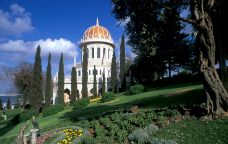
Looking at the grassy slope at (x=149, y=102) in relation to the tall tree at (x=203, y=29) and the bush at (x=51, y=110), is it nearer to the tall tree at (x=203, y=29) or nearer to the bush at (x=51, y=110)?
the bush at (x=51, y=110)

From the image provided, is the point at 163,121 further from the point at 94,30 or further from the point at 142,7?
the point at 94,30

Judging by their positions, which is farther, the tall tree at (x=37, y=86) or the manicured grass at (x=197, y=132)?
the tall tree at (x=37, y=86)

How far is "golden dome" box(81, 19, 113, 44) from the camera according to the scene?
96.1m

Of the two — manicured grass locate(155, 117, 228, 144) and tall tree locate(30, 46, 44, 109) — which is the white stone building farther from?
manicured grass locate(155, 117, 228, 144)

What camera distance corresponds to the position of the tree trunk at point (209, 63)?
44.0 feet

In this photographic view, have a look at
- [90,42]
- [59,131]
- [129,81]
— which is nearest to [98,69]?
[90,42]

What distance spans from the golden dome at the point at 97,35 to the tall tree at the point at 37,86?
157 feet

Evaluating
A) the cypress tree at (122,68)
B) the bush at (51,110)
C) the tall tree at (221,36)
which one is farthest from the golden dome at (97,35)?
the tall tree at (221,36)

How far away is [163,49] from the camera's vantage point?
150ft

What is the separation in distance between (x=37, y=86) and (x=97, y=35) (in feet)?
172

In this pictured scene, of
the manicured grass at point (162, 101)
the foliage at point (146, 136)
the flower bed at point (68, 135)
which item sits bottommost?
the flower bed at point (68, 135)

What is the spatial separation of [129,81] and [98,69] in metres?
24.9

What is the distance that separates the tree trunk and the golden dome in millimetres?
81855

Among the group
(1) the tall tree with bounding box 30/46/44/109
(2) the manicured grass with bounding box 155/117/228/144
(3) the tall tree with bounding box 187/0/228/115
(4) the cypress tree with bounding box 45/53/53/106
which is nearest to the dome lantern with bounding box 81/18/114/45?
(4) the cypress tree with bounding box 45/53/53/106
